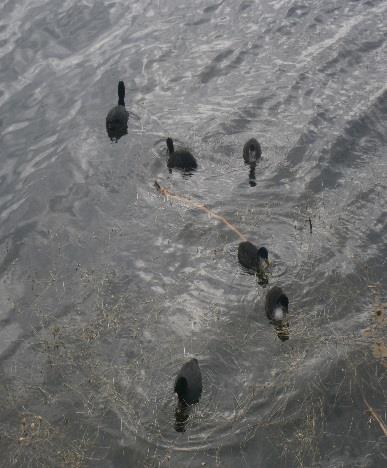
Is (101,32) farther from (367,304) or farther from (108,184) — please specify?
(367,304)

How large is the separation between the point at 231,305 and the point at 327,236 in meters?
1.92

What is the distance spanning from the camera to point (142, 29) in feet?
52.4

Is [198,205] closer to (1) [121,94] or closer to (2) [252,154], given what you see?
(2) [252,154]

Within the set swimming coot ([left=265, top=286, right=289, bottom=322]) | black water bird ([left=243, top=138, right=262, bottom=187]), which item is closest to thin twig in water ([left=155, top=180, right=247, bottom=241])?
black water bird ([left=243, top=138, right=262, bottom=187])

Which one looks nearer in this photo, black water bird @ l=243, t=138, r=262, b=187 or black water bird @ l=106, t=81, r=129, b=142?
black water bird @ l=243, t=138, r=262, b=187

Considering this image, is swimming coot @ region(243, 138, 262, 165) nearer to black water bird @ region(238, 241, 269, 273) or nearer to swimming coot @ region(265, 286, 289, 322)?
black water bird @ region(238, 241, 269, 273)

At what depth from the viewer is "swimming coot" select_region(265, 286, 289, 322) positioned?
7867 mm

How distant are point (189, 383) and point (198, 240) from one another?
10.0 feet

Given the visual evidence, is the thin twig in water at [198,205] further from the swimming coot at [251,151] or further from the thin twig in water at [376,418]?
the thin twig in water at [376,418]

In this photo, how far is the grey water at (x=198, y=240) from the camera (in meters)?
6.97

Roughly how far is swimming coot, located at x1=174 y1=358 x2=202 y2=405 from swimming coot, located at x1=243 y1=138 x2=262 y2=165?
448 centimetres

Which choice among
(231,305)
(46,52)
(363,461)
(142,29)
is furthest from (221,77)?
(363,461)

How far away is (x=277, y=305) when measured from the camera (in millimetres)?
7898

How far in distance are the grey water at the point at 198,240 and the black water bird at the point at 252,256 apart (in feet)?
0.65
